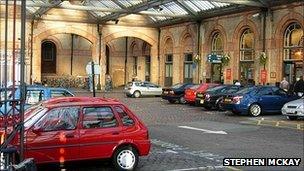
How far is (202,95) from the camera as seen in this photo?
27219mm

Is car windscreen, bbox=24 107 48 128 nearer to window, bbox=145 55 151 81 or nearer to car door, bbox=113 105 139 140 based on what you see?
car door, bbox=113 105 139 140


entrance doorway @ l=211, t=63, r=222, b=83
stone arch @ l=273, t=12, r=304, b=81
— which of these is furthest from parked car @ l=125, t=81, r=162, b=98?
stone arch @ l=273, t=12, r=304, b=81

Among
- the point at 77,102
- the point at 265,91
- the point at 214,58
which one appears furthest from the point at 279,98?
the point at 77,102

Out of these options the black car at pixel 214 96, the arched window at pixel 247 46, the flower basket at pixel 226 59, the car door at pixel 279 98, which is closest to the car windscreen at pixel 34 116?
the car door at pixel 279 98

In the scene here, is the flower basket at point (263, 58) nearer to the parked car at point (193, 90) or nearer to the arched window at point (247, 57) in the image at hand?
the arched window at point (247, 57)

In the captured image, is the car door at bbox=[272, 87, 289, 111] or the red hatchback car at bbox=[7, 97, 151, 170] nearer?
the red hatchback car at bbox=[7, 97, 151, 170]

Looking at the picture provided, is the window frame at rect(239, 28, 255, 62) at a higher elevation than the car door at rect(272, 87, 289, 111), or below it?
higher

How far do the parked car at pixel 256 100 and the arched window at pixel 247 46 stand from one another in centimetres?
1123

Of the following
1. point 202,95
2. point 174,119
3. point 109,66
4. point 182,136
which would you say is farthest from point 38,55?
point 182,136

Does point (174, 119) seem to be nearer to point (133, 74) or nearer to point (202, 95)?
point (202, 95)

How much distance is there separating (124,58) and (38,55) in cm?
1426

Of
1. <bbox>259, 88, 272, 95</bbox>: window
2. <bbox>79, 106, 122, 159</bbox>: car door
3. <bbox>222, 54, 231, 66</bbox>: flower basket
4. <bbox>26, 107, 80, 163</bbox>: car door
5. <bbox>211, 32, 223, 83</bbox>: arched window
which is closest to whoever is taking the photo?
<bbox>26, 107, 80, 163</bbox>: car door

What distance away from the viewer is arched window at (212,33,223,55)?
38.4m

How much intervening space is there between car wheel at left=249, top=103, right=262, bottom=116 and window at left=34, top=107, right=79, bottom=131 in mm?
15139
